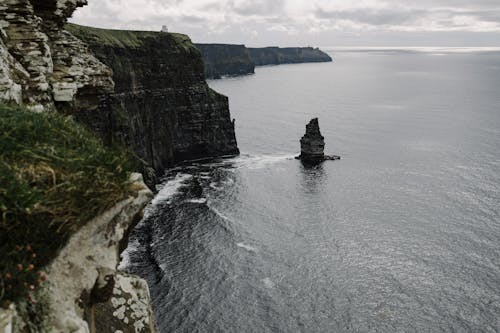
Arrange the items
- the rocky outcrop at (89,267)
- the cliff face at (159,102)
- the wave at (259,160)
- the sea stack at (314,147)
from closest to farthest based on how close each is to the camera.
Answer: the rocky outcrop at (89,267) < the cliff face at (159,102) < the wave at (259,160) < the sea stack at (314,147)

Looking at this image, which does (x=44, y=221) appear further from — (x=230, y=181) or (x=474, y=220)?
(x=230, y=181)

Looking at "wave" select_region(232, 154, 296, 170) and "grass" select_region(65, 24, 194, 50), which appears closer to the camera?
"grass" select_region(65, 24, 194, 50)

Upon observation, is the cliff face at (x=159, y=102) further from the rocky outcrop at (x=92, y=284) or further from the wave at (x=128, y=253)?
the rocky outcrop at (x=92, y=284)

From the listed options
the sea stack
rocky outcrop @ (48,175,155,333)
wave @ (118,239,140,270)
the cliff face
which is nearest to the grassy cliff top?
the cliff face

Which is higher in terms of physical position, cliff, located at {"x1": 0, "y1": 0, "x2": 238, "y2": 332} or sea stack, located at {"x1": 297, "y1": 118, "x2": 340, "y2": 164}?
cliff, located at {"x1": 0, "y1": 0, "x2": 238, "y2": 332}

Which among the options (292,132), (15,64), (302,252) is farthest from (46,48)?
(292,132)

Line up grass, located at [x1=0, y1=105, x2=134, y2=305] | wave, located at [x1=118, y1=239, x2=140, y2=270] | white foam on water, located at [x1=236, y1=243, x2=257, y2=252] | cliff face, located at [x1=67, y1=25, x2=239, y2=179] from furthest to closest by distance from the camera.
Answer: cliff face, located at [x1=67, y1=25, x2=239, y2=179]
white foam on water, located at [x1=236, y1=243, x2=257, y2=252]
wave, located at [x1=118, y1=239, x2=140, y2=270]
grass, located at [x1=0, y1=105, x2=134, y2=305]

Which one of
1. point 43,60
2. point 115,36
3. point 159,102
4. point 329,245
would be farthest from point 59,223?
point 159,102

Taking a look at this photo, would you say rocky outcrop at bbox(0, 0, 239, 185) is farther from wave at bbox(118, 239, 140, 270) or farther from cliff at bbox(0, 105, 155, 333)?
wave at bbox(118, 239, 140, 270)

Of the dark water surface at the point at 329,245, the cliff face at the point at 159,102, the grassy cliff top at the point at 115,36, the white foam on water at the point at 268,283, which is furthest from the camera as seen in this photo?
the cliff face at the point at 159,102

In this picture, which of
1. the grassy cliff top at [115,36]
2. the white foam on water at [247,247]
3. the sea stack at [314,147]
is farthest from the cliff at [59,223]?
the sea stack at [314,147]

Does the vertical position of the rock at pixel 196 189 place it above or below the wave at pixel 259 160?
above
